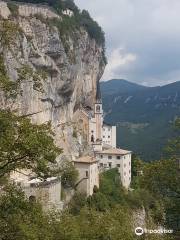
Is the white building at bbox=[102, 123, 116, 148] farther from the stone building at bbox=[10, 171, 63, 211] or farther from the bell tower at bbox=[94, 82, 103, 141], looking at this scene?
the stone building at bbox=[10, 171, 63, 211]

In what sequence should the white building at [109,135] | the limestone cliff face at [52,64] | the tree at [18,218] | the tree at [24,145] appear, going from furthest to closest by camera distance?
1. the white building at [109,135]
2. the limestone cliff face at [52,64]
3. the tree at [18,218]
4. the tree at [24,145]

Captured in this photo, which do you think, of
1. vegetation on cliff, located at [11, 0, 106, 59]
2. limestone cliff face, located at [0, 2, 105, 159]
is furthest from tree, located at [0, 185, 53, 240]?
vegetation on cliff, located at [11, 0, 106, 59]

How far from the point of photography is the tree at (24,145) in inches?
572

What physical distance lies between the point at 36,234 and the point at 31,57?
42.7 m

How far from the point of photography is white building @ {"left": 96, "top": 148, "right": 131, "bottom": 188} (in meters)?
73.4

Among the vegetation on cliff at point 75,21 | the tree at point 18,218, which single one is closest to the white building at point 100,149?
the vegetation on cliff at point 75,21

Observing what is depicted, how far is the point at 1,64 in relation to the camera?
15344 mm

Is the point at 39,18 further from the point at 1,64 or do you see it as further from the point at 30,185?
the point at 1,64

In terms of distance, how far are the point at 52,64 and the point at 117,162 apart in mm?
19318

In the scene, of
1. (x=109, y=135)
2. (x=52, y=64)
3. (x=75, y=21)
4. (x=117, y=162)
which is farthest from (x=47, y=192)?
(x=109, y=135)

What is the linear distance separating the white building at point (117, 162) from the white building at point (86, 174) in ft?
28.4

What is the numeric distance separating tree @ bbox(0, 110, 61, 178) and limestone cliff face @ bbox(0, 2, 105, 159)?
33405 millimetres

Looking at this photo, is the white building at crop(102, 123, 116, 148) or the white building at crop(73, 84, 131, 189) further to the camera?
the white building at crop(102, 123, 116, 148)

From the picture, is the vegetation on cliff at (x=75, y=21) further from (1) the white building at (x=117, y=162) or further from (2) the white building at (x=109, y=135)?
(1) the white building at (x=117, y=162)
